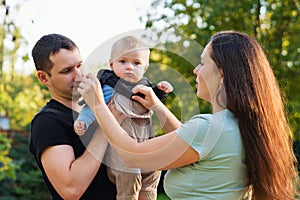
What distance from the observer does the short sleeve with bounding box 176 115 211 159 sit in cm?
166

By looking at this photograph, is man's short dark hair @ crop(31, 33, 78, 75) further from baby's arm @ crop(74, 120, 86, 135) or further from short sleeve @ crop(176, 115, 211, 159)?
short sleeve @ crop(176, 115, 211, 159)

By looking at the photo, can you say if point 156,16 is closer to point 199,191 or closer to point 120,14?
point 120,14

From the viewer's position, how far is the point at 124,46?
7.05 feet

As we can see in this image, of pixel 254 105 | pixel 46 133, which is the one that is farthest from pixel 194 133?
pixel 46 133

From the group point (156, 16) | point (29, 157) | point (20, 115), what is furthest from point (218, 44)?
point (20, 115)

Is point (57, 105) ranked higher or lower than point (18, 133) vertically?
higher

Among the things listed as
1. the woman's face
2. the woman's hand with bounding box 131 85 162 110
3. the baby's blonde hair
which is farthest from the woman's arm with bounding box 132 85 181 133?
the woman's face

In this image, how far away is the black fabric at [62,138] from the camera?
196cm

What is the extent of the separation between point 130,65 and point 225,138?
60 centimetres

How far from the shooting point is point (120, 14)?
12.0 ft

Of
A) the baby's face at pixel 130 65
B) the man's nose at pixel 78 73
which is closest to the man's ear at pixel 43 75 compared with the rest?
the man's nose at pixel 78 73

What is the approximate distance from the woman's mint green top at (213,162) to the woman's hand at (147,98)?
345 mm

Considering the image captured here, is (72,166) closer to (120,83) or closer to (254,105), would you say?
(120,83)

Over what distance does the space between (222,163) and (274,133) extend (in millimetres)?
230
